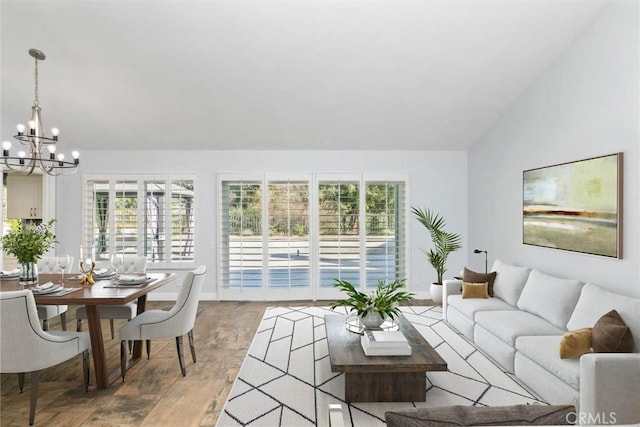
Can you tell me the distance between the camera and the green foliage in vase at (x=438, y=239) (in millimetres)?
5645

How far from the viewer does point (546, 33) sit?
12.1 feet

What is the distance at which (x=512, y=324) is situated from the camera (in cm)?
336

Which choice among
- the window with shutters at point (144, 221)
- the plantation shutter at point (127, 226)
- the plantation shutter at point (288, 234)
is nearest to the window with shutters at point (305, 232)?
the plantation shutter at point (288, 234)

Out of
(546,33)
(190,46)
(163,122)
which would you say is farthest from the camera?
(163,122)

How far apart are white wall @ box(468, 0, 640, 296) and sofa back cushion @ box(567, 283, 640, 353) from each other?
32cm

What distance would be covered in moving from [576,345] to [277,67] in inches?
148

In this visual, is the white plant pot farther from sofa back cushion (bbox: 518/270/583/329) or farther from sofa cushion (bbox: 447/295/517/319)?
sofa back cushion (bbox: 518/270/583/329)

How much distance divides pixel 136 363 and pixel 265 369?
4.11 feet

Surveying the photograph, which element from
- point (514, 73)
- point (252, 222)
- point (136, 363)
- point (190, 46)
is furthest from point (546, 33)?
point (136, 363)

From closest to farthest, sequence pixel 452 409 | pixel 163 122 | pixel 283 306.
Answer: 1. pixel 452 409
2. pixel 163 122
3. pixel 283 306

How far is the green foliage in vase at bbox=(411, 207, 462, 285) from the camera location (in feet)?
18.5

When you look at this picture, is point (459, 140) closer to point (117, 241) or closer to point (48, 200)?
point (117, 241)

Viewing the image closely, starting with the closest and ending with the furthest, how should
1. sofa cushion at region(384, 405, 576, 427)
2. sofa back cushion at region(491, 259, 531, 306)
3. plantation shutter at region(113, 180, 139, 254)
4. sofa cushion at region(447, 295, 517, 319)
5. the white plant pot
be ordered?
sofa cushion at region(384, 405, 576, 427) → sofa cushion at region(447, 295, 517, 319) → sofa back cushion at region(491, 259, 531, 306) → the white plant pot → plantation shutter at region(113, 180, 139, 254)

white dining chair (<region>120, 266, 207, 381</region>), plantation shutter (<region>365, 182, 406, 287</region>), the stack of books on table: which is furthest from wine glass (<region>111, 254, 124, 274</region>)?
plantation shutter (<region>365, 182, 406, 287</region>)
